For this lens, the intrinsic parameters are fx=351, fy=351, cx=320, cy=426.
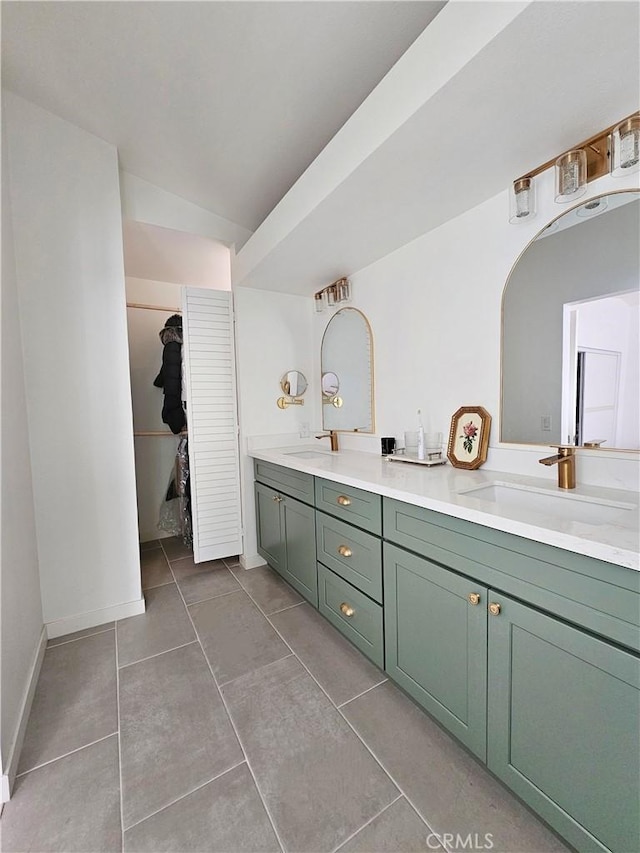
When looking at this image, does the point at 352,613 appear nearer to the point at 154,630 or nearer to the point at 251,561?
the point at 154,630

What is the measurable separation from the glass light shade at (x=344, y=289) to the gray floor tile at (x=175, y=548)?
2413mm

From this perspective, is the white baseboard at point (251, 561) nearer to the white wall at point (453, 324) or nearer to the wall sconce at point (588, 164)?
the white wall at point (453, 324)

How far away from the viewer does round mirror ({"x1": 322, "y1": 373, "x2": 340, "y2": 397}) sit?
2.61m

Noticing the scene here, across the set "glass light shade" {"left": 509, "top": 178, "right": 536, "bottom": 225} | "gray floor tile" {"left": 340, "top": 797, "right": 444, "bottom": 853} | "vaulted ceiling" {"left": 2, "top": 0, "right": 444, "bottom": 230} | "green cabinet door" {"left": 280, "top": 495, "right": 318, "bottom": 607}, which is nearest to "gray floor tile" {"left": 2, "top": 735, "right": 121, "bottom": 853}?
"gray floor tile" {"left": 340, "top": 797, "right": 444, "bottom": 853}

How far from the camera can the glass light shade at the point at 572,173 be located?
120 centimetres

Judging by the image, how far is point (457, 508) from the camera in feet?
3.53

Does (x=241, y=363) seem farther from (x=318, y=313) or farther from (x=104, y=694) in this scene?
(x=104, y=694)

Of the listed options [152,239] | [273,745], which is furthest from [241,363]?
[273,745]

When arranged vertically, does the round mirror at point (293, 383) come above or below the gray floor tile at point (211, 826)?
above

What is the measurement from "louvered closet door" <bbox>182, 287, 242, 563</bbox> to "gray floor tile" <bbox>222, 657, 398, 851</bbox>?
3.85ft

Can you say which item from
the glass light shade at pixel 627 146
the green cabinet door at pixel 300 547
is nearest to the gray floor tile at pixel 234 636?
the green cabinet door at pixel 300 547

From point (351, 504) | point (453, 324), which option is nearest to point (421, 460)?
point (351, 504)

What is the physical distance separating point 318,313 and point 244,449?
3.95 feet

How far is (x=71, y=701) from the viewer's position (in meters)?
1.49
